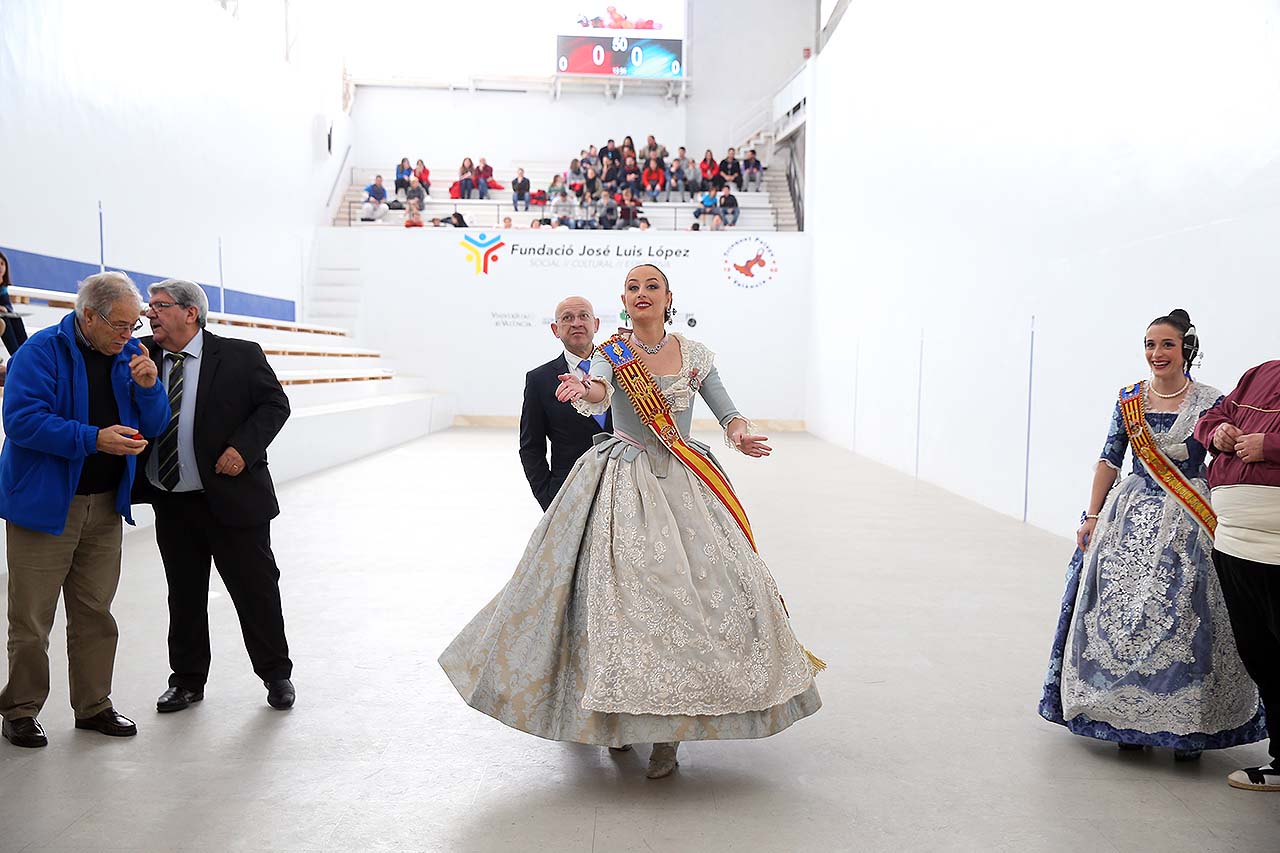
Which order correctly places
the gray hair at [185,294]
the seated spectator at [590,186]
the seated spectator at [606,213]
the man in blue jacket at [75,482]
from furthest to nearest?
1. the seated spectator at [590,186]
2. the seated spectator at [606,213]
3. the gray hair at [185,294]
4. the man in blue jacket at [75,482]

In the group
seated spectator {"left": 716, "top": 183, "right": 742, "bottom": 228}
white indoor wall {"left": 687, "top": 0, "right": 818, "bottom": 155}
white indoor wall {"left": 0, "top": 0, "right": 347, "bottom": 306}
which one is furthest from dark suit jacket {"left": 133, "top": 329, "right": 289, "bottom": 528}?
white indoor wall {"left": 687, "top": 0, "right": 818, "bottom": 155}

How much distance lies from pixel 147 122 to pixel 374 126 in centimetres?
1017

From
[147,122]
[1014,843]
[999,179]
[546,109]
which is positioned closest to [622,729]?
[1014,843]

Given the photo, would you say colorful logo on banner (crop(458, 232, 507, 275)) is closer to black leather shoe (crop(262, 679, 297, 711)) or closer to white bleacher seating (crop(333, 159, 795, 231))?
white bleacher seating (crop(333, 159, 795, 231))

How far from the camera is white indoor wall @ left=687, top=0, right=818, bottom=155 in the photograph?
22219 millimetres

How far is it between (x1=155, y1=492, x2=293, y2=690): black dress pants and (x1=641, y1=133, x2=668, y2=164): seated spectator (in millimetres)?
17270

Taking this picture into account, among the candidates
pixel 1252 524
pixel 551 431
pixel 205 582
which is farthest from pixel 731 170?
pixel 1252 524

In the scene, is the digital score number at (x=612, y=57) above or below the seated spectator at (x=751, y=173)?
above

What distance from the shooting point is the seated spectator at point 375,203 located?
62.5 feet

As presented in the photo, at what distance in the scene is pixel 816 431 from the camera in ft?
55.1

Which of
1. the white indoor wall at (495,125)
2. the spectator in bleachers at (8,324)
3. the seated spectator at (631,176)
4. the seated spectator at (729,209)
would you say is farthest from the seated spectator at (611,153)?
the spectator in bleachers at (8,324)

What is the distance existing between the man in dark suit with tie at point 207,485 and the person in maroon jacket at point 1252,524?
2.77 meters

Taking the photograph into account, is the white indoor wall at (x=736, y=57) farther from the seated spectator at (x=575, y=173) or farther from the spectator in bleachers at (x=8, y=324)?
the spectator in bleachers at (x=8, y=324)

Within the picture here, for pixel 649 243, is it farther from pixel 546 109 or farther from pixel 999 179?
pixel 999 179
